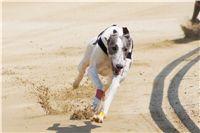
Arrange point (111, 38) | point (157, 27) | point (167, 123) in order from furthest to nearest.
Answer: point (157, 27), point (167, 123), point (111, 38)

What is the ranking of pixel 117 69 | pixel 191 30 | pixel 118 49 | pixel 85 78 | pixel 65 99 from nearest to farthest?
pixel 118 49, pixel 117 69, pixel 65 99, pixel 85 78, pixel 191 30

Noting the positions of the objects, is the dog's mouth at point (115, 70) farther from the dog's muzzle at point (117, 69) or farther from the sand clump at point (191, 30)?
the sand clump at point (191, 30)

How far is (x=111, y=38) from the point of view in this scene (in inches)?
230

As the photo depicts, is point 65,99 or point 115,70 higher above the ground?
point 115,70

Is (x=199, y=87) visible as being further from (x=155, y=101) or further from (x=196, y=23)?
(x=196, y=23)

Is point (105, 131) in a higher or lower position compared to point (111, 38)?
lower

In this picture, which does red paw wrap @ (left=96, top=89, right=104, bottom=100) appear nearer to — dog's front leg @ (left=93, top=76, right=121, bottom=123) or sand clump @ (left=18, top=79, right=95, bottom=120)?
dog's front leg @ (left=93, top=76, right=121, bottom=123)

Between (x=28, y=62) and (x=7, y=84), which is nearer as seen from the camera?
(x=7, y=84)

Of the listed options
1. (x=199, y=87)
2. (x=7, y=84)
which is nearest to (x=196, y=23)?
(x=199, y=87)

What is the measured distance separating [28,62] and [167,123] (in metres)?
4.61

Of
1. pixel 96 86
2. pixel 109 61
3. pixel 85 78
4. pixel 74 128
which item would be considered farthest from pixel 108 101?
pixel 85 78

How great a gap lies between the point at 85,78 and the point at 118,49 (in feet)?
11.3

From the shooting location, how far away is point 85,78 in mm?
9188

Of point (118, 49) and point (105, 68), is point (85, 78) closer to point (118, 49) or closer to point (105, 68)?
point (105, 68)
